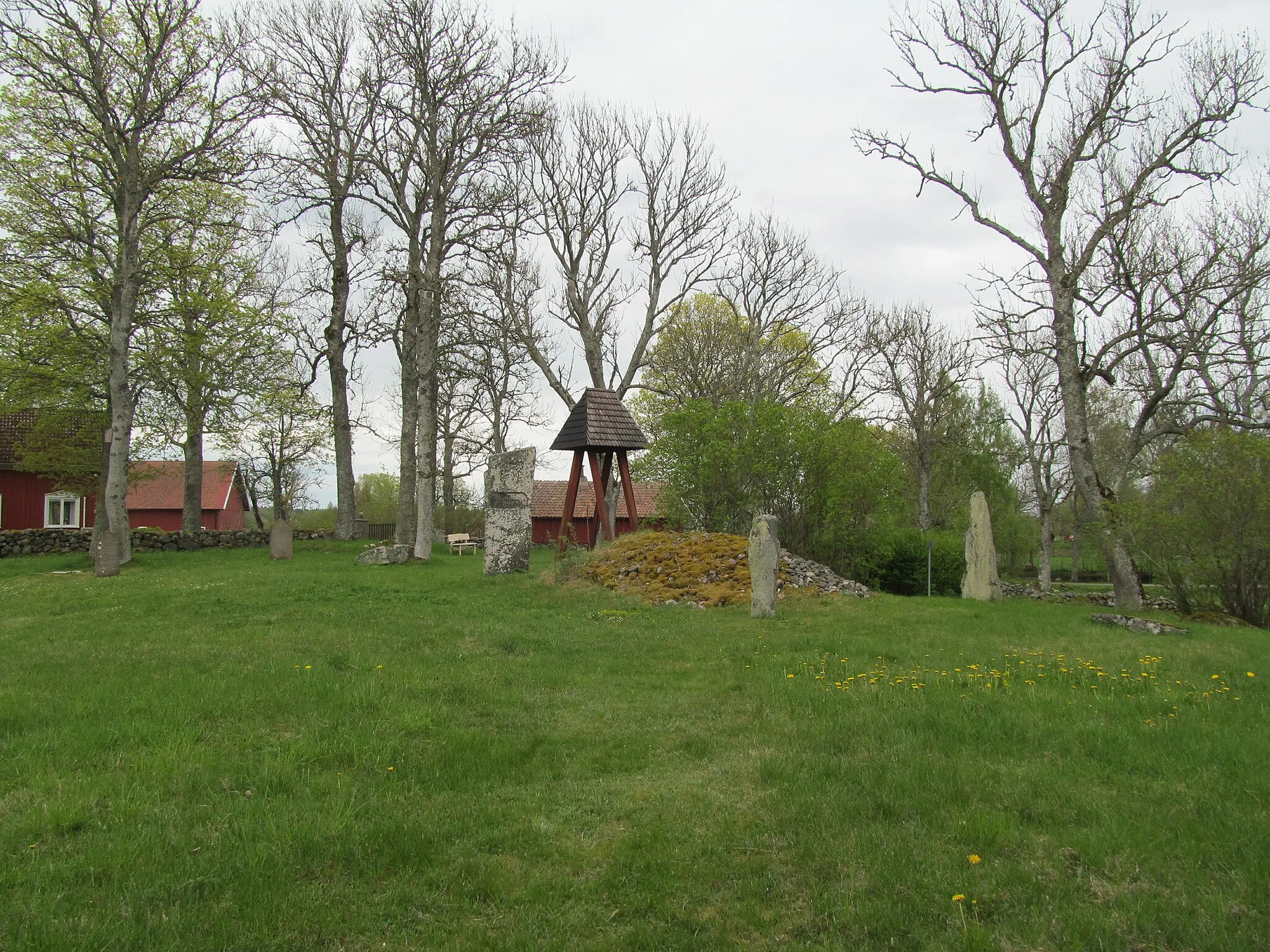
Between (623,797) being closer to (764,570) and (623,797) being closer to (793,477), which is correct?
(764,570)

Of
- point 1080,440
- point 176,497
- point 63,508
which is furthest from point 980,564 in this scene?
point 176,497

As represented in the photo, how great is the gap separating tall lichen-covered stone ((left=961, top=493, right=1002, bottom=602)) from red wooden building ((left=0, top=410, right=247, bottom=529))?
26.2 metres

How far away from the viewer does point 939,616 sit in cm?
1129

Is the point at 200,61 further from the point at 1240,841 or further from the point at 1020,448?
the point at 1020,448

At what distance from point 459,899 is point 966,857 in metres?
2.27

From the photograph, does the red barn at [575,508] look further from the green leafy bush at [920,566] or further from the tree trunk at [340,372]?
the green leafy bush at [920,566]

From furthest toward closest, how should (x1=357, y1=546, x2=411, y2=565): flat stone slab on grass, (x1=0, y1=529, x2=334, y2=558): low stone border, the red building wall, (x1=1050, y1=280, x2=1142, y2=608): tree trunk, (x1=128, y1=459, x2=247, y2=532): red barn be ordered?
(x1=128, y1=459, x2=247, y2=532): red barn, the red building wall, (x1=0, y1=529, x2=334, y2=558): low stone border, (x1=357, y1=546, x2=411, y2=565): flat stone slab on grass, (x1=1050, y1=280, x2=1142, y2=608): tree trunk

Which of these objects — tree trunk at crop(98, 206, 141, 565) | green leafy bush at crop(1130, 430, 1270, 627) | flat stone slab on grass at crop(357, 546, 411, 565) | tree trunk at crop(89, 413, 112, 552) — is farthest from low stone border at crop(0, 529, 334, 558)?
green leafy bush at crop(1130, 430, 1270, 627)

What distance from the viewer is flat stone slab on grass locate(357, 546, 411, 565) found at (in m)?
19.4

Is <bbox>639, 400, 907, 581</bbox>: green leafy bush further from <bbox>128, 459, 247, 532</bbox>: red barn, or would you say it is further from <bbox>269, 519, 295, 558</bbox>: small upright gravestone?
<bbox>128, 459, 247, 532</bbox>: red barn

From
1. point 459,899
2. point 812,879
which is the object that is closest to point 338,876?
point 459,899

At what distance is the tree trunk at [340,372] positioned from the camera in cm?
2500

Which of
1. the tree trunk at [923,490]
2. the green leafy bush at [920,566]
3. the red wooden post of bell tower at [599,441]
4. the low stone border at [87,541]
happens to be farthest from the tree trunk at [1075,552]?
the low stone border at [87,541]

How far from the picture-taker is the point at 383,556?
19.6 metres
